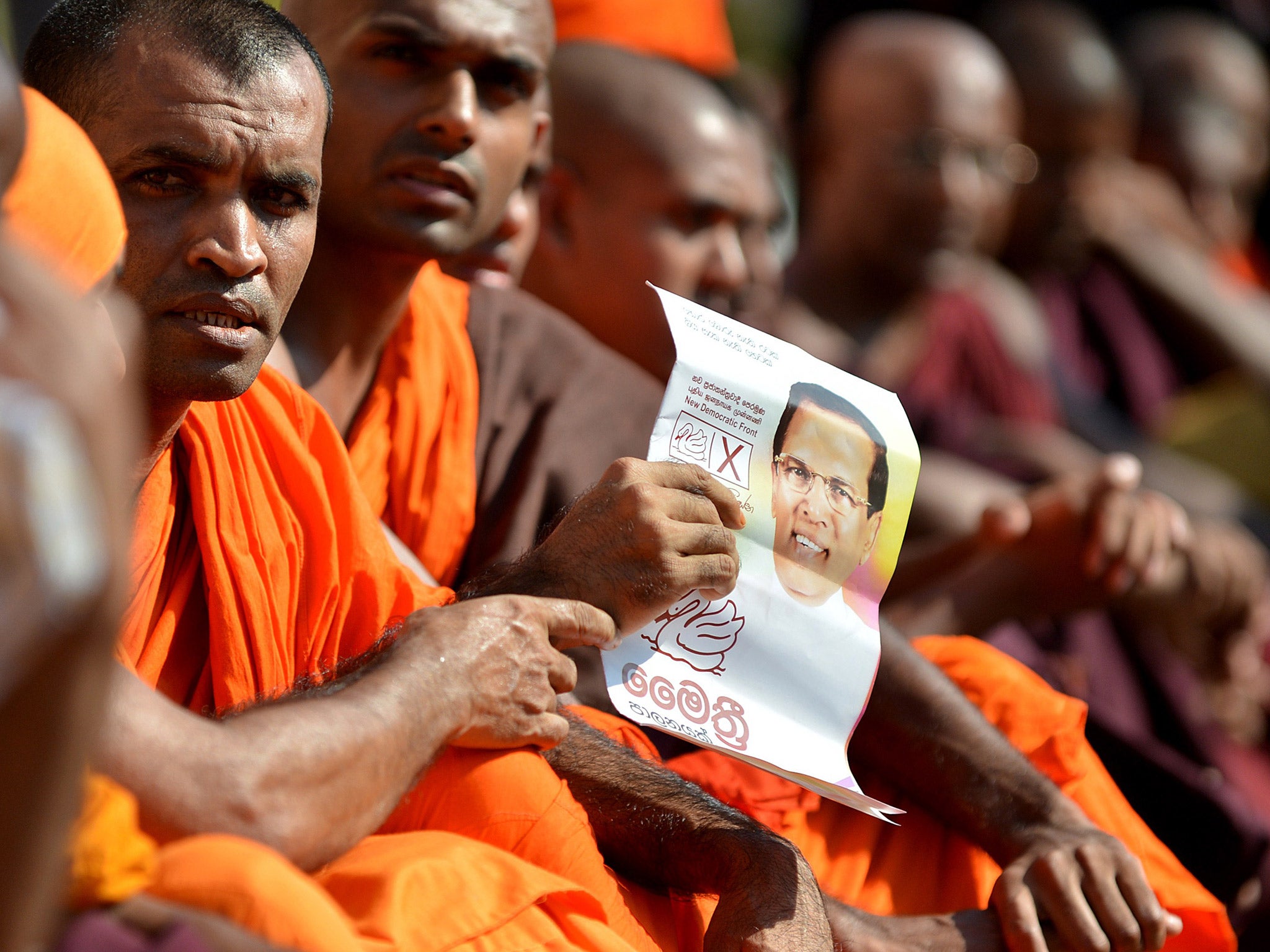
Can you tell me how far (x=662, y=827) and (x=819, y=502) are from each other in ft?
1.50

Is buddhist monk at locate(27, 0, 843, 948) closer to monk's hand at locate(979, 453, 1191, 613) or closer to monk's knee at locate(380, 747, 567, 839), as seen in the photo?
monk's knee at locate(380, 747, 567, 839)

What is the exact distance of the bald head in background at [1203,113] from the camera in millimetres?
6250

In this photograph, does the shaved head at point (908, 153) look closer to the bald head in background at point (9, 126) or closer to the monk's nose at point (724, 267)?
the monk's nose at point (724, 267)

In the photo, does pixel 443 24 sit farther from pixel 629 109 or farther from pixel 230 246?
pixel 629 109

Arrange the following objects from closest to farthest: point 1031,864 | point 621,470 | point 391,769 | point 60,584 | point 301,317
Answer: point 60,584 < point 391,769 < point 621,470 < point 1031,864 < point 301,317

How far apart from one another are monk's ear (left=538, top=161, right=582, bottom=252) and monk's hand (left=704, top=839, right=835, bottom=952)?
1.90 meters

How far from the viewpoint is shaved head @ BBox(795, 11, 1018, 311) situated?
4559mm

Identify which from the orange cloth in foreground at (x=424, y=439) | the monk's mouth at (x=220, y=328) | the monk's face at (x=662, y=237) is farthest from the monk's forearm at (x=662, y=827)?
the monk's face at (x=662, y=237)

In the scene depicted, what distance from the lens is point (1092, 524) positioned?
2.98 m

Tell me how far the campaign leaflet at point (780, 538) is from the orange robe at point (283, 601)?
0.67ft

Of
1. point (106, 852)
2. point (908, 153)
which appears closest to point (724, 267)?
point (908, 153)

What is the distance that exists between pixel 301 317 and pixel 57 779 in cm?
148

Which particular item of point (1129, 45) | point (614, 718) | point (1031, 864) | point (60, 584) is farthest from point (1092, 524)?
point (1129, 45)

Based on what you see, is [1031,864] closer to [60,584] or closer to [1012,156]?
[60,584]
